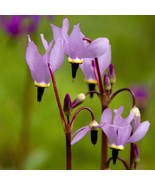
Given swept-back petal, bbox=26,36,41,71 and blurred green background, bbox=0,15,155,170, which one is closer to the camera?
swept-back petal, bbox=26,36,41,71

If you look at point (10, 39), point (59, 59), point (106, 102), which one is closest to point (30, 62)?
point (59, 59)

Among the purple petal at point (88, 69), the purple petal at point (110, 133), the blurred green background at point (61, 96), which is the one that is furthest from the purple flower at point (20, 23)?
the purple petal at point (110, 133)

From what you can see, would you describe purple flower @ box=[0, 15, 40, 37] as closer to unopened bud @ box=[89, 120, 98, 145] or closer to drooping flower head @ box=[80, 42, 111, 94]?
drooping flower head @ box=[80, 42, 111, 94]

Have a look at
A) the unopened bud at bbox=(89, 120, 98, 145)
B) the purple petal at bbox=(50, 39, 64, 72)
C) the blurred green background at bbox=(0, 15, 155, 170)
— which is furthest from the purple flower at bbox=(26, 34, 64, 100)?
the blurred green background at bbox=(0, 15, 155, 170)

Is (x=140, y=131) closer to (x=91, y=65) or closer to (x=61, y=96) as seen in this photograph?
(x=91, y=65)

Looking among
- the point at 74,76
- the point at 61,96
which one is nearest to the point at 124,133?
the point at 74,76
